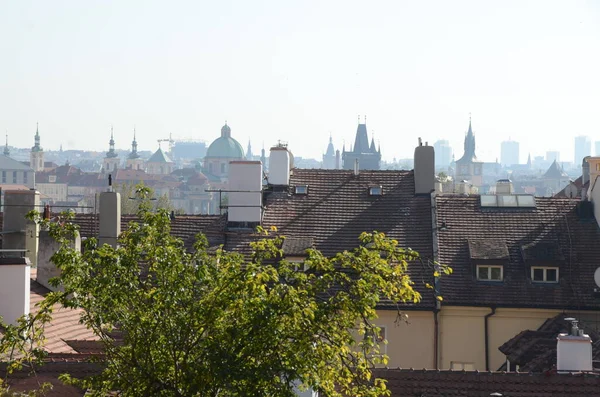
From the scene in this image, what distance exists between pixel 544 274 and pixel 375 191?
5.37 meters

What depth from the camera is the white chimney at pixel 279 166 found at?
1270 inches

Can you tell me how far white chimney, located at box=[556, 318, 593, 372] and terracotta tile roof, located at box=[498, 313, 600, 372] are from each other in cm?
107

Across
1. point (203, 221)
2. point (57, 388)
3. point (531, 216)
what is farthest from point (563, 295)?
point (57, 388)

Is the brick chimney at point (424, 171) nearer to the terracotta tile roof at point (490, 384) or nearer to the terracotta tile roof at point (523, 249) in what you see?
the terracotta tile roof at point (523, 249)

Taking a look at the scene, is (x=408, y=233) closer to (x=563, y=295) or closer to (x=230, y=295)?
(x=563, y=295)

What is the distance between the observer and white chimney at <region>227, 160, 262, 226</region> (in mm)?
30891

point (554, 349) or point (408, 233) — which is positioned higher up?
point (408, 233)

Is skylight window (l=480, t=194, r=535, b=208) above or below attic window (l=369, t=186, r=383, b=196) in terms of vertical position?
below

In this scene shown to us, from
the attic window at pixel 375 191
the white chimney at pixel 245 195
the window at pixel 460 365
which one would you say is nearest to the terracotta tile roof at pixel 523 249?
the window at pixel 460 365

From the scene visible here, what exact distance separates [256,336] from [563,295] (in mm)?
16893

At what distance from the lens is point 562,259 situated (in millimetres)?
28344

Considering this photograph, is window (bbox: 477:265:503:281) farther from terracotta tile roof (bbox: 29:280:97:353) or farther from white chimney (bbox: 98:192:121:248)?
terracotta tile roof (bbox: 29:280:97:353)

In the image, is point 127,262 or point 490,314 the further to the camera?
point 490,314

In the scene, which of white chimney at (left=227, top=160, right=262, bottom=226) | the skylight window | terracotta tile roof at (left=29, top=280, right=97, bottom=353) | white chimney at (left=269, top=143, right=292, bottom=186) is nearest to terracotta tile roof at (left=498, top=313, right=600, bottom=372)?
the skylight window
